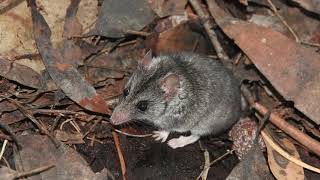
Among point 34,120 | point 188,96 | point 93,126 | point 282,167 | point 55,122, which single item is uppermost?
point 34,120

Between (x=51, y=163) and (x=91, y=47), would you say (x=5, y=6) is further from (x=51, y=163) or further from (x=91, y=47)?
(x=51, y=163)

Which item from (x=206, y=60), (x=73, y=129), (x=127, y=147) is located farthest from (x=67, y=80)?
(x=206, y=60)

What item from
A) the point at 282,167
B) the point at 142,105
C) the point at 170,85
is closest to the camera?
the point at 170,85

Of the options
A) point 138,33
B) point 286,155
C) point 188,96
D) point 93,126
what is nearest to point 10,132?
point 93,126

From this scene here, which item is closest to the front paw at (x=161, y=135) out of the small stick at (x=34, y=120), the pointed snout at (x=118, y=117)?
the pointed snout at (x=118, y=117)

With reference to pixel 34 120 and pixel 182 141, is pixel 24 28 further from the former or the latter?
pixel 182 141

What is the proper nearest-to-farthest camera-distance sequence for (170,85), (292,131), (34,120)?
(34,120)
(170,85)
(292,131)
